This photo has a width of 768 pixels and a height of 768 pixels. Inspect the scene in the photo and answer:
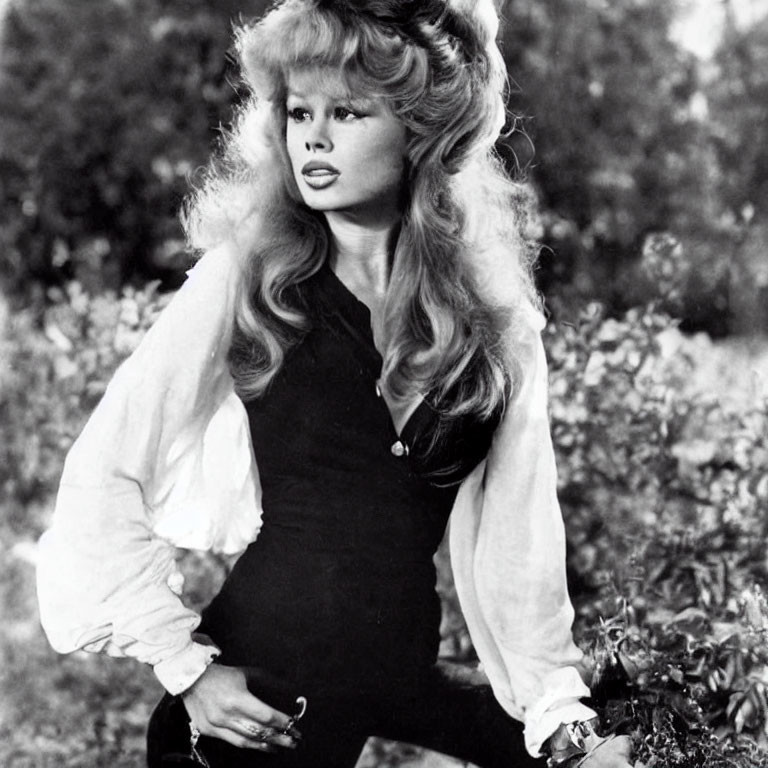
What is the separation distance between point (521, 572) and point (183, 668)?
588 millimetres

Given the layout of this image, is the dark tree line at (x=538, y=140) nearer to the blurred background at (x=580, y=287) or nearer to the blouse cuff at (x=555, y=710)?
the blurred background at (x=580, y=287)

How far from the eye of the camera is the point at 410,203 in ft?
6.25

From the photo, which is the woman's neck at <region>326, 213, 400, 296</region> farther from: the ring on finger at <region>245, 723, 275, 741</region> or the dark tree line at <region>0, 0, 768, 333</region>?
the ring on finger at <region>245, 723, 275, 741</region>

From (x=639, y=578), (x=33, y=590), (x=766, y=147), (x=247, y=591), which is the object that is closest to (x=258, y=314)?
(x=247, y=591)

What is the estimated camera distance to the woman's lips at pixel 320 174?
1.82 meters

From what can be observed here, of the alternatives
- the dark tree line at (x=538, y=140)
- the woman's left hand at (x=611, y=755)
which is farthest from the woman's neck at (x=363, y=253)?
the woman's left hand at (x=611, y=755)

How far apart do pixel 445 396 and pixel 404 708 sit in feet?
1.75

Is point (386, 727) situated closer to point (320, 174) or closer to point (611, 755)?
point (611, 755)

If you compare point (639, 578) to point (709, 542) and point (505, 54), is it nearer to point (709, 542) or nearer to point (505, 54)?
point (709, 542)

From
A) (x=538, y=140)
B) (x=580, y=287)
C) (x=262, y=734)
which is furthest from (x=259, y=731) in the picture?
(x=538, y=140)

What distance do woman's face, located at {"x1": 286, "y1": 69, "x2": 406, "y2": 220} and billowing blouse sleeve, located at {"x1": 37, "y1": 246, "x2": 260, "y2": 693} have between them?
18 cm

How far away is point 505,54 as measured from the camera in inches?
82.8

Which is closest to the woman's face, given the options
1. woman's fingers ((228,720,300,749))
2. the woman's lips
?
the woman's lips

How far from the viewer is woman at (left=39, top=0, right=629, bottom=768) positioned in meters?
1.76
